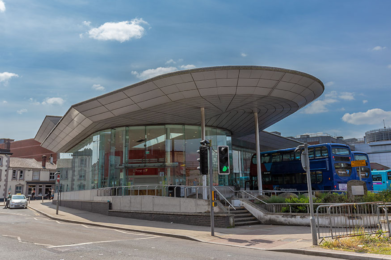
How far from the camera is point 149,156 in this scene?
25281mm

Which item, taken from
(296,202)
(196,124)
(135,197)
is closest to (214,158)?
(196,124)

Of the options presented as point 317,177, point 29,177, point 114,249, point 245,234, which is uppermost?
point 29,177

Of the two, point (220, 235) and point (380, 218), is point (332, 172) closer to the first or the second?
point (380, 218)

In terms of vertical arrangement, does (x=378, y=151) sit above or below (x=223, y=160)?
above

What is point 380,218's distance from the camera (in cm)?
1162

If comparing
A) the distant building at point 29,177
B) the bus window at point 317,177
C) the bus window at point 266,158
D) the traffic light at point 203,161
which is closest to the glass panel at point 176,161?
the bus window at point 266,158

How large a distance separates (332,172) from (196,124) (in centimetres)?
1138

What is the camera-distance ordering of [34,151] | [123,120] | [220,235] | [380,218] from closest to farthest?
[380,218] < [220,235] < [123,120] < [34,151]

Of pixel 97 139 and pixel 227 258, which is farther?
pixel 97 139

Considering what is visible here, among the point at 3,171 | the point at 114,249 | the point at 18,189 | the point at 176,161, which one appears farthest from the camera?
the point at 18,189

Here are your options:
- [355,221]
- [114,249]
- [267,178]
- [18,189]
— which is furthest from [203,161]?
[18,189]

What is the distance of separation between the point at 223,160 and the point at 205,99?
7892 millimetres

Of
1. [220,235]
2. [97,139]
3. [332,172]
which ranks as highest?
[97,139]

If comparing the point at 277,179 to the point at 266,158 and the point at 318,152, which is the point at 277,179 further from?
the point at 318,152
